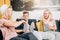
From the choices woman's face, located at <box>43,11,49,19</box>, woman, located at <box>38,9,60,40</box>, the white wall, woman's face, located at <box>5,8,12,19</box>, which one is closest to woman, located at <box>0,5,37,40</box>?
woman's face, located at <box>5,8,12,19</box>

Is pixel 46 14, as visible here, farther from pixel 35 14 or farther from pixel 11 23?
pixel 11 23

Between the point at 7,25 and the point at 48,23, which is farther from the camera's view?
the point at 48,23

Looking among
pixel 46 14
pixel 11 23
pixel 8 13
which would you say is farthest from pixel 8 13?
pixel 46 14

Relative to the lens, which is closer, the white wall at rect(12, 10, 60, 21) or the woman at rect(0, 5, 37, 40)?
the woman at rect(0, 5, 37, 40)

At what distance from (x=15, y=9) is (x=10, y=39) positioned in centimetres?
68

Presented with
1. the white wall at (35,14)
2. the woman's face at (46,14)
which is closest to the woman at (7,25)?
the white wall at (35,14)

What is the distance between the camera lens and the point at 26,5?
131 inches

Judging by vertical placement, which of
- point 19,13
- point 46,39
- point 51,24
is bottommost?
point 46,39

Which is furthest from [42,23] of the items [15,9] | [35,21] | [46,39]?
[15,9]

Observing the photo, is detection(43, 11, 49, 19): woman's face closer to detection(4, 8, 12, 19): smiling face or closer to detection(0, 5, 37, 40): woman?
detection(0, 5, 37, 40): woman

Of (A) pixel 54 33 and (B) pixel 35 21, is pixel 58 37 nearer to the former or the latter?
(A) pixel 54 33

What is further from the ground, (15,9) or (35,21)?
(15,9)

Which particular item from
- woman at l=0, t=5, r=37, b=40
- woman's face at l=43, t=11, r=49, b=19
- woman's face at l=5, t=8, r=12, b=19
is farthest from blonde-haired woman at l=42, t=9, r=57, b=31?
woman's face at l=5, t=8, r=12, b=19

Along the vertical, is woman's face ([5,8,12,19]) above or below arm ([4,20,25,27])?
above
